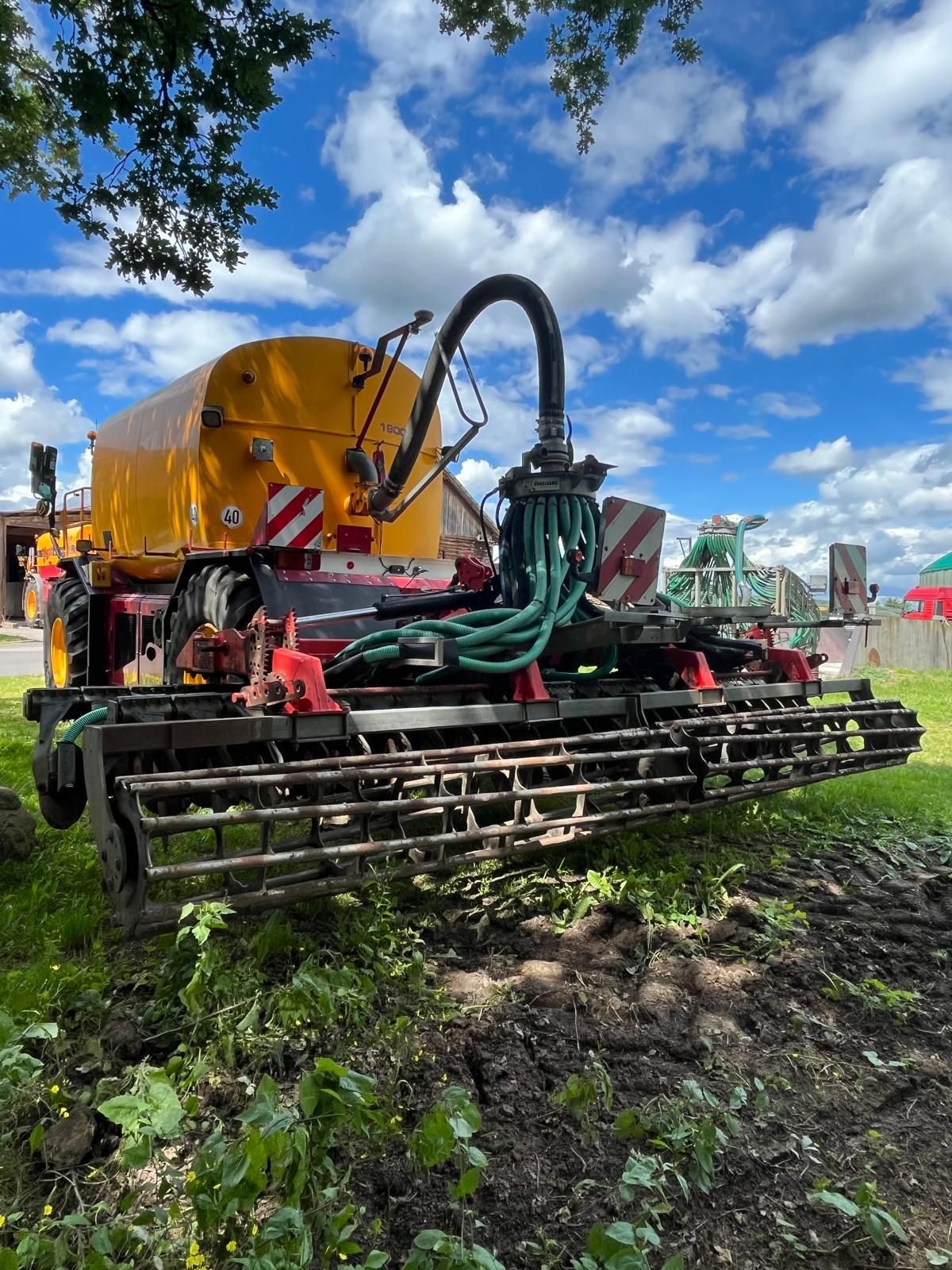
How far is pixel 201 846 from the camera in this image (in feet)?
12.8

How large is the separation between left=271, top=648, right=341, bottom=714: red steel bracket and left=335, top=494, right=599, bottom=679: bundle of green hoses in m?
0.54

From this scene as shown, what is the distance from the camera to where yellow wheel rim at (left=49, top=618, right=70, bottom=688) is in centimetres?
729

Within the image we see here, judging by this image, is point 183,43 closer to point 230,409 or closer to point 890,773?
point 230,409

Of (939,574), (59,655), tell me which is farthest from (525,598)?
(939,574)

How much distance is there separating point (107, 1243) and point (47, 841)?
2.92m

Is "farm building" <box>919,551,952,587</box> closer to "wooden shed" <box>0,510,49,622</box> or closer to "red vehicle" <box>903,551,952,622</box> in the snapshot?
"red vehicle" <box>903,551,952,622</box>

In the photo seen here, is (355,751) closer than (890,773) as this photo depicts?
Yes

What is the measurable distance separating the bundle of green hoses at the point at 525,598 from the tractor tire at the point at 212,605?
2.85 feet

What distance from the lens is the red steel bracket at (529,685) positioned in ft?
11.6

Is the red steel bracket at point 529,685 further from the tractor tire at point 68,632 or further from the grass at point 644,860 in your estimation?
the tractor tire at point 68,632

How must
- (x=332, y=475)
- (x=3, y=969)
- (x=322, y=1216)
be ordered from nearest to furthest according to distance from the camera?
(x=322, y=1216), (x=3, y=969), (x=332, y=475)

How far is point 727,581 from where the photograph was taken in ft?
51.6

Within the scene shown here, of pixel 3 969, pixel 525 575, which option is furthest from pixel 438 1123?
pixel 525 575

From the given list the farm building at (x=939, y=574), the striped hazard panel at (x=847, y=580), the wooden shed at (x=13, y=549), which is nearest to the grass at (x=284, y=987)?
the striped hazard panel at (x=847, y=580)
